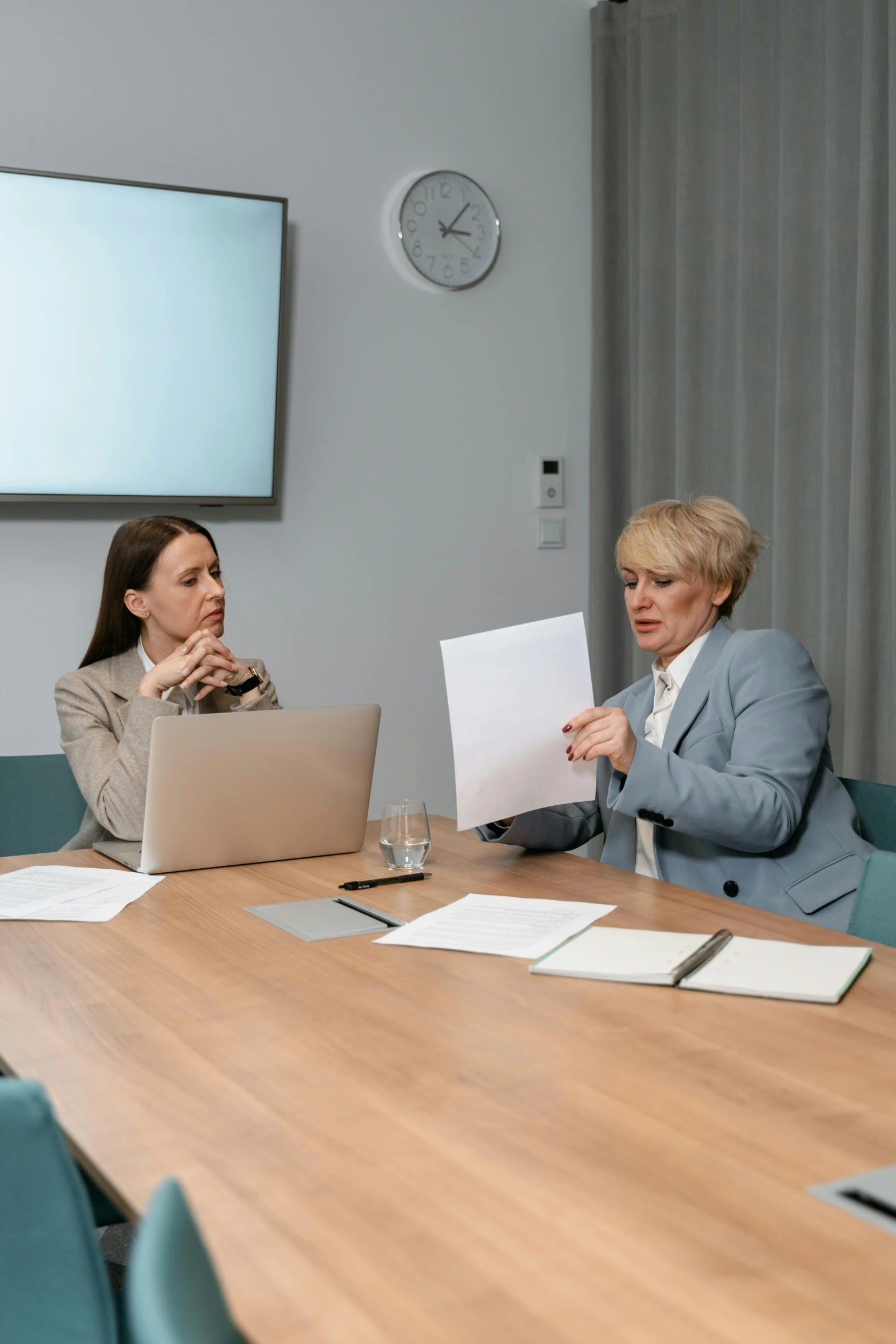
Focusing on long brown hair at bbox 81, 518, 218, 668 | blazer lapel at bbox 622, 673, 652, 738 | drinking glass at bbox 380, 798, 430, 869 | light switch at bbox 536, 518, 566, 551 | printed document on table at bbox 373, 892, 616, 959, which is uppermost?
light switch at bbox 536, 518, 566, 551

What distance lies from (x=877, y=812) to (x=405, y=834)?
798 mm

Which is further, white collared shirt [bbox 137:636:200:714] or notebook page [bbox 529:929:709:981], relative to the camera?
white collared shirt [bbox 137:636:200:714]

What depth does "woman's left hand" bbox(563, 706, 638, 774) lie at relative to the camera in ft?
5.80

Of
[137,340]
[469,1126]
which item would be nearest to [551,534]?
[137,340]

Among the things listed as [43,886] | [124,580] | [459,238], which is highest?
[459,238]

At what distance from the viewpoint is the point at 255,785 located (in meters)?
1.87

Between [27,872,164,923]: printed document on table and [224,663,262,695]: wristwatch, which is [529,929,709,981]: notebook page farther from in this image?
[224,663,262,695]: wristwatch

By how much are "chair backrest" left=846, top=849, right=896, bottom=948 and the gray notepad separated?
604mm

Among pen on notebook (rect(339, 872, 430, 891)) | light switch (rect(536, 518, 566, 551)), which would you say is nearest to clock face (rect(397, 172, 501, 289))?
light switch (rect(536, 518, 566, 551))

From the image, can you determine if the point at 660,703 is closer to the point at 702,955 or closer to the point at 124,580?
the point at 702,955

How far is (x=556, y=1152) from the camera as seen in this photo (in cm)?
93

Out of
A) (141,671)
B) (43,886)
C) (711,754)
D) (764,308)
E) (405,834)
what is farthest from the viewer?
(764,308)

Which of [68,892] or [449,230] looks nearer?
[68,892]

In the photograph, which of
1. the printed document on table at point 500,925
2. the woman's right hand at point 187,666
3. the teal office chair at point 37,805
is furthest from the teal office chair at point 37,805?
the printed document on table at point 500,925
